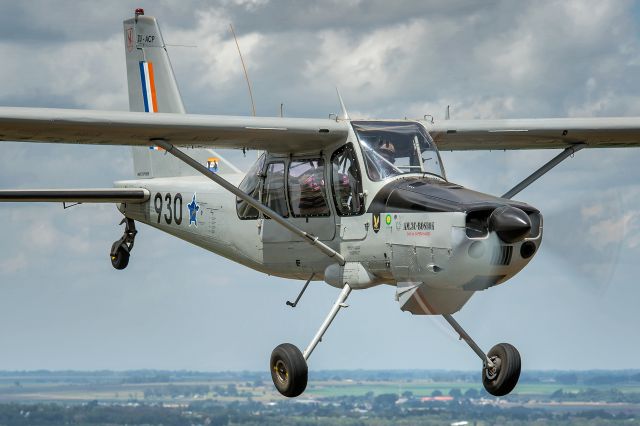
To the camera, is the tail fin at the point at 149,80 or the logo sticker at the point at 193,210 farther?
the tail fin at the point at 149,80

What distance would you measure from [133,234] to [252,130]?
6.65 meters

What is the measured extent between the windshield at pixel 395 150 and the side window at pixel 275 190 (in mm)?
1605

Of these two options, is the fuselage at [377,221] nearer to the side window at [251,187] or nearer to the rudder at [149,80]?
the side window at [251,187]

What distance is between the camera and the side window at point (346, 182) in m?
21.4

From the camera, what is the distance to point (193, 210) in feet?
83.7

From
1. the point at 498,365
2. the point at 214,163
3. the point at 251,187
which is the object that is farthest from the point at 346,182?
the point at 214,163

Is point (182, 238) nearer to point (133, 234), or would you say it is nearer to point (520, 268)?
point (133, 234)

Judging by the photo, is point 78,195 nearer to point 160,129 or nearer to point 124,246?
point 124,246

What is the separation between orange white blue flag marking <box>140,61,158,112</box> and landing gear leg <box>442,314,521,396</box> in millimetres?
9317

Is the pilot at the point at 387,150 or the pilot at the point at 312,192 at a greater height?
the pilot at the point at 387,150

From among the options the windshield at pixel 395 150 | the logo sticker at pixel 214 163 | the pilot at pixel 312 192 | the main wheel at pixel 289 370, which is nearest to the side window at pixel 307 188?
the pilot at pixel 312 192

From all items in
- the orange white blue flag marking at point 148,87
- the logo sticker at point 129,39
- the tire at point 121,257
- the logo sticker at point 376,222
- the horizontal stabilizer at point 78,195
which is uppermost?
the logo sticker at point 129,39

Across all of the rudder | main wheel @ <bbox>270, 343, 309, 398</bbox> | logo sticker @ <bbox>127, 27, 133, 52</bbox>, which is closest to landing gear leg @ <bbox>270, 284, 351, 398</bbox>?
main wheel @ <bbox>270, 343, 309, 398</bbox>

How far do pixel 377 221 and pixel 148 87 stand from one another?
9294mm
